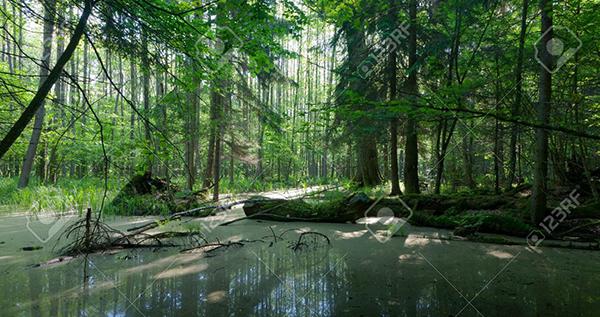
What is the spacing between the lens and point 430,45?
7.52 meters

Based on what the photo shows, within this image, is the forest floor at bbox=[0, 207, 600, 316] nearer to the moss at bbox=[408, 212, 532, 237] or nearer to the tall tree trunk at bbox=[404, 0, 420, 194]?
the moss at bbox=[408, 212, 532, 237]

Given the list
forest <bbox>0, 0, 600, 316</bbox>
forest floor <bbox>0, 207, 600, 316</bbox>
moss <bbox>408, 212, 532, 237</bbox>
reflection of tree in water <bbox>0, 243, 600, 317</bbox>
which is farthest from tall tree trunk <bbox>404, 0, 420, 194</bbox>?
reflection of tree in water <bbox>0, 243, 600, 317</bbox>

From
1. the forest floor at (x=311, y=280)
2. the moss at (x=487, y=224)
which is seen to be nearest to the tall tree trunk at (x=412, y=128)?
the moss at (x=487, y=224)

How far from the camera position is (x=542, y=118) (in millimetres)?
4324

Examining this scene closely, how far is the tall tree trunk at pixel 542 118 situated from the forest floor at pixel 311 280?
3.80ft

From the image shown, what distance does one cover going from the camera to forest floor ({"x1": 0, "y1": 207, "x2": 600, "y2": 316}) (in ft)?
7.44

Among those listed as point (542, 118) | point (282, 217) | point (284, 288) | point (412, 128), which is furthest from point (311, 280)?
point (412, 128)

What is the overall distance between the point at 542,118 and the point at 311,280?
376 cm

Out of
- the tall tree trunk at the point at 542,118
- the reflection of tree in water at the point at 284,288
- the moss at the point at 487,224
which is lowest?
the reflection of tree in water at the point at 284,288

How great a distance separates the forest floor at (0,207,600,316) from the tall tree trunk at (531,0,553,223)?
1.16 meters

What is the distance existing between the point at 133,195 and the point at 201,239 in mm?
4081

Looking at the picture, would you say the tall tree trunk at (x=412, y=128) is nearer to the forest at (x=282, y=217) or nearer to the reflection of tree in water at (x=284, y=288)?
the forest at (x=282, y=217)

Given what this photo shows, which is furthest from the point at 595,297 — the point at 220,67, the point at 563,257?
the point at 220,67

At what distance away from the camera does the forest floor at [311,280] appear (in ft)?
7.44
